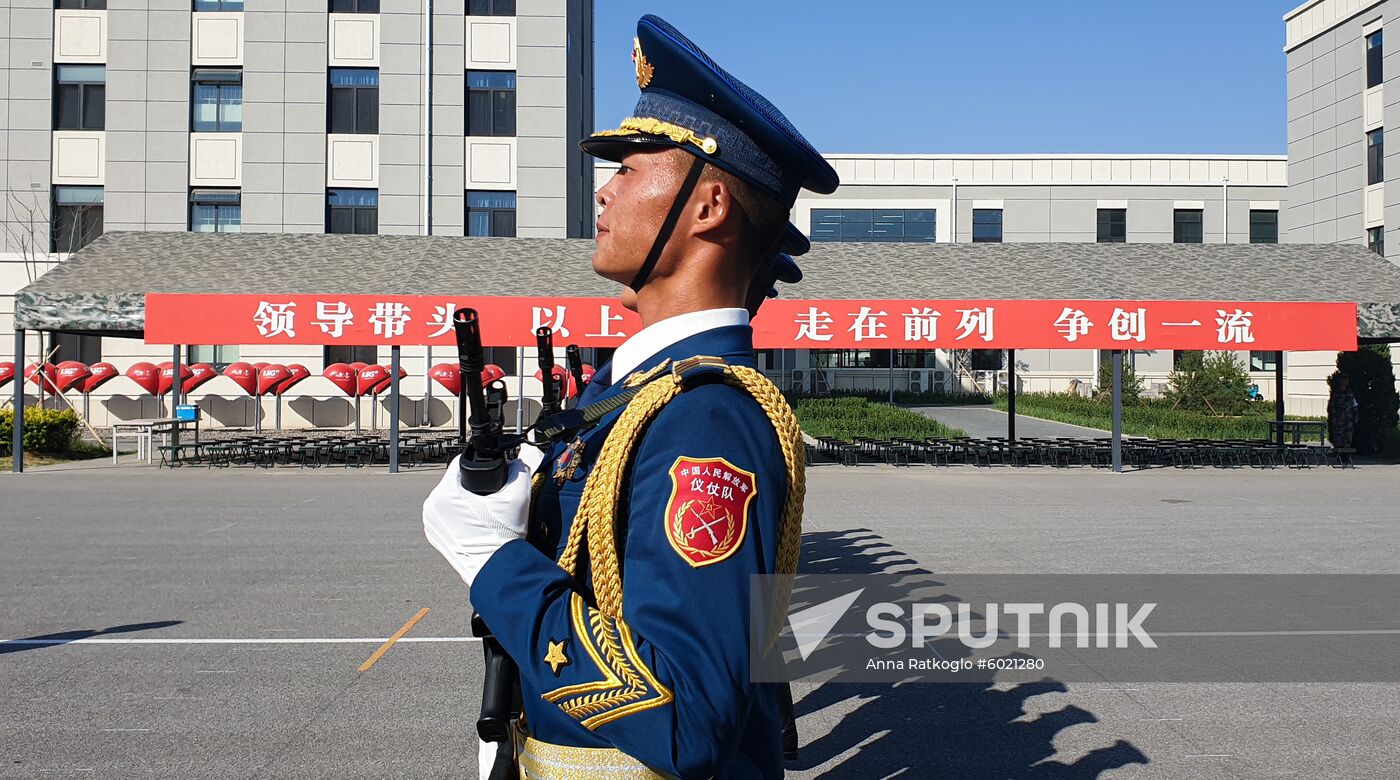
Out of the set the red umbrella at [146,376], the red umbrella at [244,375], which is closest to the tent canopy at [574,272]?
the red umbrella at [244,375]

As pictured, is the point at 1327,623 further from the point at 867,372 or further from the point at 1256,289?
the point at 867,372

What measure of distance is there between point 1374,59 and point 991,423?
17060 millimetres

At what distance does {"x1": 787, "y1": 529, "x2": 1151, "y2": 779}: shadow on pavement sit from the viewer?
5098 millimetres

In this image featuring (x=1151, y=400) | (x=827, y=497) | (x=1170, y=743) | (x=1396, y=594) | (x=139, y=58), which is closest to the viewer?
(x=1170, y=743)

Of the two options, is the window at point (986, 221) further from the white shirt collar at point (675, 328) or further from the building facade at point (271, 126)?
the white shirt collar at point (675, 328)

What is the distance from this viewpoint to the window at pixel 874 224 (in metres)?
52.4

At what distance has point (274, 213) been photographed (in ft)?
111

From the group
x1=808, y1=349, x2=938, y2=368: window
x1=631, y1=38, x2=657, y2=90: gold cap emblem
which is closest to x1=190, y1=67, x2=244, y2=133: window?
x1=808, y1=349, x2=938, y2=368: window

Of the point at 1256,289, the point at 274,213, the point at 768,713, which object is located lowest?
the point at 768,713

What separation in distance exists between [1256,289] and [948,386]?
26966mm

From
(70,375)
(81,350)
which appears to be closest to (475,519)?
(70,375)

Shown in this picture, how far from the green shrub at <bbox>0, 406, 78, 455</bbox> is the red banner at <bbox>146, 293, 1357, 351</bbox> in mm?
6839

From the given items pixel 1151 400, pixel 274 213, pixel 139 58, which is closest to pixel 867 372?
pixel 1151 400

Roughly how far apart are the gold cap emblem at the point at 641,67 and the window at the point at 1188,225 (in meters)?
53.8
